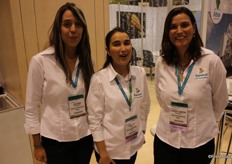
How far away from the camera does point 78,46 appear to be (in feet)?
5.03

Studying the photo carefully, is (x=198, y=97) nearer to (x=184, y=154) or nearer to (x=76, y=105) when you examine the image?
(x=184, y=154)

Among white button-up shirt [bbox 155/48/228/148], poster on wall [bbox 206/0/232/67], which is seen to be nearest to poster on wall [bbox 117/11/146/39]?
poster on wall [bbox 206/0/232/67]

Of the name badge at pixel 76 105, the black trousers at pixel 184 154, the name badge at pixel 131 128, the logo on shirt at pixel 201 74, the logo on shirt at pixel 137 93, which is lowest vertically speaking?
the black trousers at pixel 184 154

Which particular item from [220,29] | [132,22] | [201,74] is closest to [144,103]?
[201,74]

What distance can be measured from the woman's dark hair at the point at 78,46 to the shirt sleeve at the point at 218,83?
0.78 metres

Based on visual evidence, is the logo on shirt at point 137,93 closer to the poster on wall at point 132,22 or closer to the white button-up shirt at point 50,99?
the white button-up shirt at point 50,99

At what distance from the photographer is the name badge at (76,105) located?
1.44 metres

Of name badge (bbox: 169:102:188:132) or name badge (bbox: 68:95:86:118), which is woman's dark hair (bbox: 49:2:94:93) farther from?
name badge (bbox: 169:102:188:132)

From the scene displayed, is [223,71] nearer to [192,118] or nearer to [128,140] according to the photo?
[192,118]

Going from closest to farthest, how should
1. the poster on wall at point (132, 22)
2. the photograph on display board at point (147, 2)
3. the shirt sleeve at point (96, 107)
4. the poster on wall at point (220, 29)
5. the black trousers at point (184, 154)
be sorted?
the shirt sleeve at point (96, 107), the black trousers at point (184, 154), the poster on wall at point (220, 29), the photograph on display board at point (147, 2), the poster on wall at point (132, 22)

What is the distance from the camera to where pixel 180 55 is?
4.98ft

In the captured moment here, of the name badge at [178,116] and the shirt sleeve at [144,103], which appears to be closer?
the name badge at [178,116]

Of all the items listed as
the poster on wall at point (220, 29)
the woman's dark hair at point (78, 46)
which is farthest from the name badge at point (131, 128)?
the poster on wall at point (220, 29)

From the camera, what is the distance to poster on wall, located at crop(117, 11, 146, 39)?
559 cm
